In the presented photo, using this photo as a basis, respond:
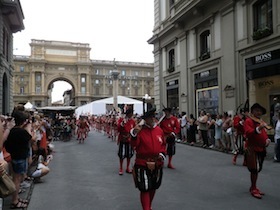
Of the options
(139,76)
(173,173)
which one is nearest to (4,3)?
(173,173)

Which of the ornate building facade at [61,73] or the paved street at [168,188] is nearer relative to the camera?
the paved street at [168,188]

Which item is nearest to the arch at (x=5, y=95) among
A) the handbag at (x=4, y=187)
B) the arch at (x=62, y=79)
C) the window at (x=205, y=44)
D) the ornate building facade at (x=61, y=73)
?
the window at (x=205, y=44)

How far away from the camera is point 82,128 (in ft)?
64.3

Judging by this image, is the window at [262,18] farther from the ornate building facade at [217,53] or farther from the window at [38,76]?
the window at [38,76]

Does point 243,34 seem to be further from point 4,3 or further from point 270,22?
point 4,3

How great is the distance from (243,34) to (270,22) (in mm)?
1711

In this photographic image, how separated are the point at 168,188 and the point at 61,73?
8373 centimetres

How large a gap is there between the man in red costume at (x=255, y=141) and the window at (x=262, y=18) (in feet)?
31.7

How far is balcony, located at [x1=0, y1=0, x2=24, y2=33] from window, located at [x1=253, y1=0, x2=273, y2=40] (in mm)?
16837

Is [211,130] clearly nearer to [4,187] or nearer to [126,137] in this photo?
[126,137]

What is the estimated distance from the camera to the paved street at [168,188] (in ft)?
18.9

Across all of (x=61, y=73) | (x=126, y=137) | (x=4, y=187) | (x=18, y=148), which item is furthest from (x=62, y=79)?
(x=4, y=187)

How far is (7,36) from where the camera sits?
26.9m

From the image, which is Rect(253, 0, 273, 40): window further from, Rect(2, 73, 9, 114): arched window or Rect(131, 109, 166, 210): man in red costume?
Rect(2, 73, 9, 114): arched window
